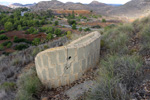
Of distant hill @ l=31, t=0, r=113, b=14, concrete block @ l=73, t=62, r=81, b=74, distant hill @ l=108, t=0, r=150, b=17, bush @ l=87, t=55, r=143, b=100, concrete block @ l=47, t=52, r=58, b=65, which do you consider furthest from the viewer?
distant hill @ l=31, t=0, r=113, b=14

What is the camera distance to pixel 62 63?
12.9 feet

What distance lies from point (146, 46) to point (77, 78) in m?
2.69

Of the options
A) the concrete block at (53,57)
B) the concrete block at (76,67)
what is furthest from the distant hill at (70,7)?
the concrete block at (53,57)

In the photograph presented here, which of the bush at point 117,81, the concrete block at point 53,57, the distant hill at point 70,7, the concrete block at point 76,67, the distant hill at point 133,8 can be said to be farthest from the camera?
the distant hill at point 70,7

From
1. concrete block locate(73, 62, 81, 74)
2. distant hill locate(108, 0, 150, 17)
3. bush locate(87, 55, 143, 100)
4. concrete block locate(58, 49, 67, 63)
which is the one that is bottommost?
concrete block locate(73, 62, 81, 74)

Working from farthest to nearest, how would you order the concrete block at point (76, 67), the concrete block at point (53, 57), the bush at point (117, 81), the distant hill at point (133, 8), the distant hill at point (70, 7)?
1. the distant hill at point (70, 7)
2. the distant hill at point (133, 8)
3. the concrete block at point (76, 67)
4. the concrete block at point (53, 57)
5. the bush at point (117, 81)

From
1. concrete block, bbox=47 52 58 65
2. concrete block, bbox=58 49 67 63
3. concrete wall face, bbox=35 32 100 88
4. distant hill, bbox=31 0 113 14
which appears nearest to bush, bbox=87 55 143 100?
concrete wall face, bbox=35 32 100 88

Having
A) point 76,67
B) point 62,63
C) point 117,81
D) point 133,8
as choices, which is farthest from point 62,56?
point 133,8

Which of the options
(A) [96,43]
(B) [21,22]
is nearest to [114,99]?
(A) [96,43]

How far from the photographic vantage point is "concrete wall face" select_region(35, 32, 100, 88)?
3.84 metres

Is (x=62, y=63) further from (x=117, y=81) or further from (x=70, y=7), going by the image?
(x=70, y=7)

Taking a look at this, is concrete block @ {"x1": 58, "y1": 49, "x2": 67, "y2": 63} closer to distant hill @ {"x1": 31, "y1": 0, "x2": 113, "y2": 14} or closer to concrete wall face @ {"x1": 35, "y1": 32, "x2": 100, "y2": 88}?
concrete wall face @ {"x1": 35, "y1": 32, "x2": 100, "y2": 88}

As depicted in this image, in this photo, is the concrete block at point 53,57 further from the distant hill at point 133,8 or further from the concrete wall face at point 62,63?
the distant hill at point 133,8

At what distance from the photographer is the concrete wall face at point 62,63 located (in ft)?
12.6
